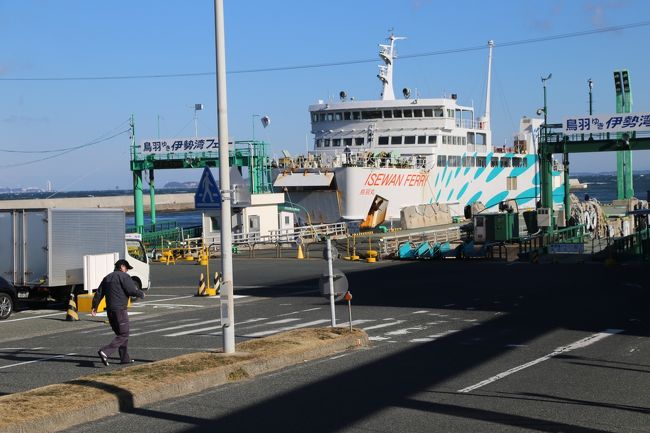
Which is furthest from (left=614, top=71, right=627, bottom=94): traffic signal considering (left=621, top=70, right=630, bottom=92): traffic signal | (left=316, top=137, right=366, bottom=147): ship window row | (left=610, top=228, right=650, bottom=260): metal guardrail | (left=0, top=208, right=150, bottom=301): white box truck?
(left=0, top=208, right=150, bottom=301): white box truck

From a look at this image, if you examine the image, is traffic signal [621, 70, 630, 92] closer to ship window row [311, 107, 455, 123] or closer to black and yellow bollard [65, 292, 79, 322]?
ship window row [311, 107, 455, 123]

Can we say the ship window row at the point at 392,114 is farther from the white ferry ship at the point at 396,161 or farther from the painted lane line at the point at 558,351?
the painted lane line at the point at 558,351

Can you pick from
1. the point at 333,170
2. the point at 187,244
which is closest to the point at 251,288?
the point at 187,244

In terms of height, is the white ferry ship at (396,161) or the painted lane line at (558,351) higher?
the white ferry ship at (396,161)

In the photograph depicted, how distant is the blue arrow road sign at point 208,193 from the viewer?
1316cm

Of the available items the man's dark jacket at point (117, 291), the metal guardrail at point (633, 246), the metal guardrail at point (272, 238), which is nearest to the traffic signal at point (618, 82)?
the metal guardrail at point (272, 238)

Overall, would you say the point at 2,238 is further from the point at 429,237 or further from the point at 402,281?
the point at 429,237

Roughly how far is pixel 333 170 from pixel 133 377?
1715 inches

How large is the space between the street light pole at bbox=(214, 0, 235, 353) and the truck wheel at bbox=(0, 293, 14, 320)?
10.2m

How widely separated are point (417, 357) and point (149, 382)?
14.4 ft

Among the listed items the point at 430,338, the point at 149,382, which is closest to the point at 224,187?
the point at 149,382

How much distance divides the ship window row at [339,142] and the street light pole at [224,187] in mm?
48959

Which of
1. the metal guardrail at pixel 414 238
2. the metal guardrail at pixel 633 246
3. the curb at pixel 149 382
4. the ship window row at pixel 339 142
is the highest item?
the ship window row at pixel 339 142

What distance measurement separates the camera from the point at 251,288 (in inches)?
1134
